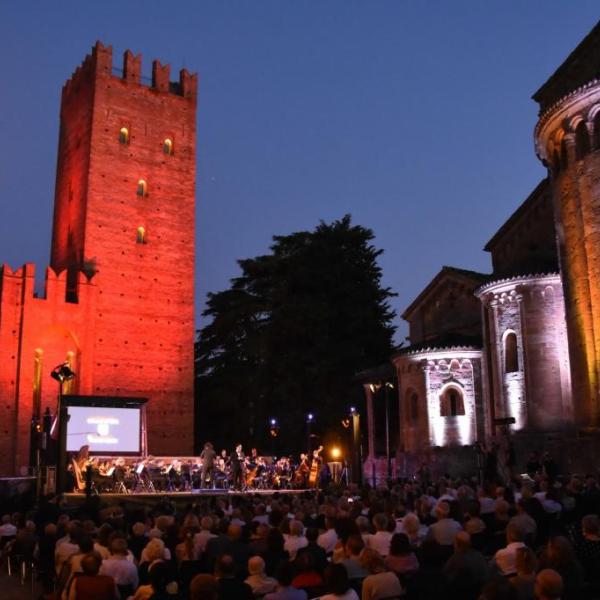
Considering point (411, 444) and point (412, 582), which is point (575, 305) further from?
point (412, 582)

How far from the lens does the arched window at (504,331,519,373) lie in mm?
29312

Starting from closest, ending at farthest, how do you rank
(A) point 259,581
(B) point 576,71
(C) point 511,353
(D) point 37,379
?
(A) point 259,581 < (C) point 511,353 < (B) point 576,71 < (D) point 37,379

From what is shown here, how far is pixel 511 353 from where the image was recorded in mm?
29547

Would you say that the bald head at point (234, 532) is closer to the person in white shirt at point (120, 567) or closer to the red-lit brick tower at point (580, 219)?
the person in white shirt at point (120, 567)

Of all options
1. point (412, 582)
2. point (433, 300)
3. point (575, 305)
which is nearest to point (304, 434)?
point (433, 300)

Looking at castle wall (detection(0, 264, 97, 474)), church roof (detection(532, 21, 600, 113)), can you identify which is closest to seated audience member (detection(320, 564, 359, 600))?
church roof (detection(532, 21, 600, 113))

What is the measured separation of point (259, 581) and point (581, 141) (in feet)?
67.0

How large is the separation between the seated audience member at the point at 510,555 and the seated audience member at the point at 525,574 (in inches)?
34.8

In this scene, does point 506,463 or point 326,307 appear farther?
point 326,307

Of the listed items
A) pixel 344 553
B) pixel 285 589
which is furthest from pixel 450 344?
pixel 285 589

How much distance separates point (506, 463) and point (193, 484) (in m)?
12.0

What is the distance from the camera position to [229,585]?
6.83 meters

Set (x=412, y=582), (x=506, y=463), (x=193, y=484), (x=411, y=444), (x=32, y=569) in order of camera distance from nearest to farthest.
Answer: (x=412, y=582)
(x=32, y=569)
(x=506, y=463)
(x=193, y=484)
(x=411, y=444)

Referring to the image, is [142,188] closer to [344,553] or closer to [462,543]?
[344,553]
